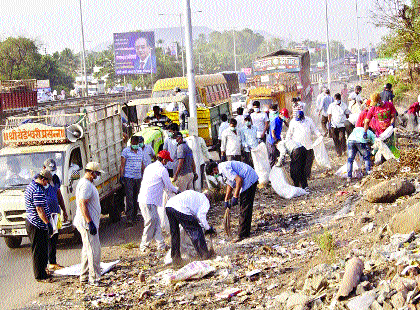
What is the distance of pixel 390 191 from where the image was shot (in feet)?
34.6

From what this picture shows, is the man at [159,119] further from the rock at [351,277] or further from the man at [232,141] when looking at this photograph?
the rock at [351,277]

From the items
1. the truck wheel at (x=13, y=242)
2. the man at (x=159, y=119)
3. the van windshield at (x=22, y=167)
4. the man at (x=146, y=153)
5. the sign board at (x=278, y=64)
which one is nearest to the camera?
the van windshield at (x=22, y=167)

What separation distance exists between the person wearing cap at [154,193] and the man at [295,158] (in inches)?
155

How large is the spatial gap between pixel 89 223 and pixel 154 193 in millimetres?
1658

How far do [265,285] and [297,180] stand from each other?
635 cm

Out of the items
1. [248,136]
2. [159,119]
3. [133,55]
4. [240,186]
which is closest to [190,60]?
[159,119]

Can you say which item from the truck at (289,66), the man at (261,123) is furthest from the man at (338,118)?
the truck at (289,66)

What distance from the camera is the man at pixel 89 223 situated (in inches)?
365

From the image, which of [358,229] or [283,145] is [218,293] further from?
[283,145]

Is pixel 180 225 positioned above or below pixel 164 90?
below

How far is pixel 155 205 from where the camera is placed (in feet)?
35.4

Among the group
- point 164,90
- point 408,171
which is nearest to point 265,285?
point 408,171

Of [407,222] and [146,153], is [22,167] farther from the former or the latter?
[407,222]

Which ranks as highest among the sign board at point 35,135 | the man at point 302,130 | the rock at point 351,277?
the sign board at point 35,135
